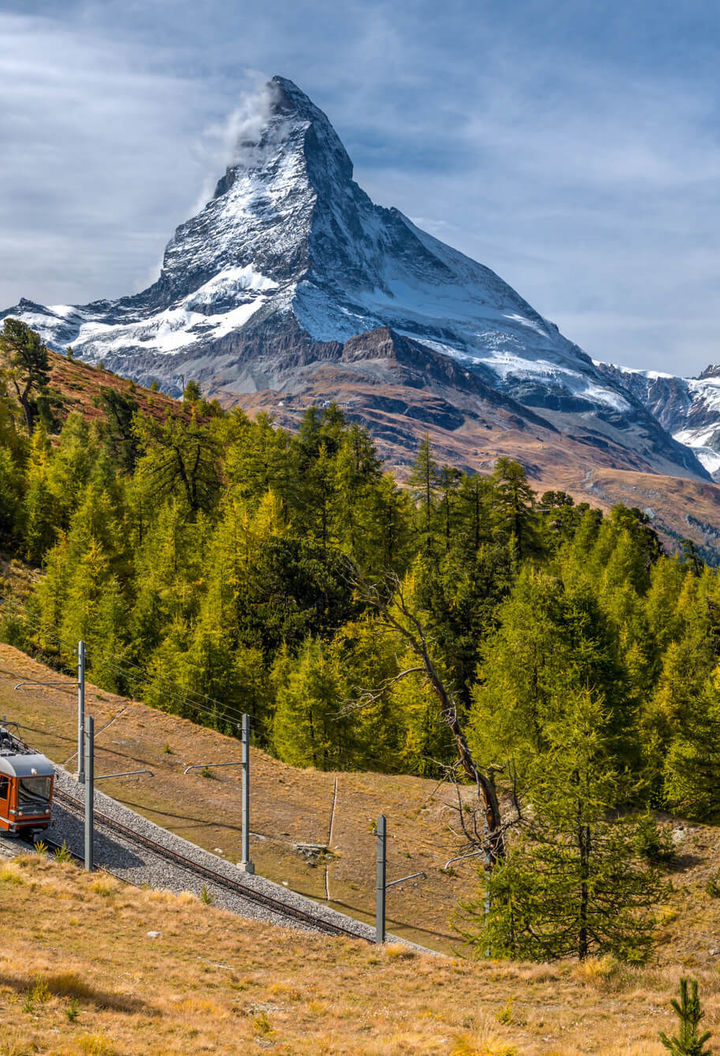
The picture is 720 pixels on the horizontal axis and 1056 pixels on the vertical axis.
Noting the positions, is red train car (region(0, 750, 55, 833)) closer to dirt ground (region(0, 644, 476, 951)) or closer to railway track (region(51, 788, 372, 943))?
railway track (region(51, 788, 372, 943))

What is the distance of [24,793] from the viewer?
28.5 m

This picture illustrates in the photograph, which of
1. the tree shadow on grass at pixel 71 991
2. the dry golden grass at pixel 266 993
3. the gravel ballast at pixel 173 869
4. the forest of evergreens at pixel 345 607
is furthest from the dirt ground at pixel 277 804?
the tree shadow on grass at pixel 71 991

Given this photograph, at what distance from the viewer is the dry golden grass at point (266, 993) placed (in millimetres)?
13688

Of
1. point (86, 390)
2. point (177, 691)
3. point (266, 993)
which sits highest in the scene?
point (86, 390)

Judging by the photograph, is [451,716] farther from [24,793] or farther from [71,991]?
[24,793]

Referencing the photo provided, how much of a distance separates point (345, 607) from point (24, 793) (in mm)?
28505

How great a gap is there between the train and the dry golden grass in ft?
14.9

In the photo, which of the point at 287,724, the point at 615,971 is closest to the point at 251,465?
the point at 287,724

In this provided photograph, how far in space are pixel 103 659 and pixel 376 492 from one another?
22.1m

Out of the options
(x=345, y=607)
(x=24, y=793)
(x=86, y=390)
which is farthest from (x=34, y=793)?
(x=86, y=390)

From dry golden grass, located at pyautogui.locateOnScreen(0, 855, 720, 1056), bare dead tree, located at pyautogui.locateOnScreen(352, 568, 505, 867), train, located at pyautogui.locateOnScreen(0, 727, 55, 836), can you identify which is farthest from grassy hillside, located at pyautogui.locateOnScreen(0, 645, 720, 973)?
bare dead tree, located at pyautogui.locateOnScreen(352, 568, 505, 867)

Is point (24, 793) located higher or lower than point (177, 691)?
lower

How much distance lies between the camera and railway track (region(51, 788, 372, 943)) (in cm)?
2791

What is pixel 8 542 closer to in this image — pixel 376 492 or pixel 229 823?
pixel 376 492
